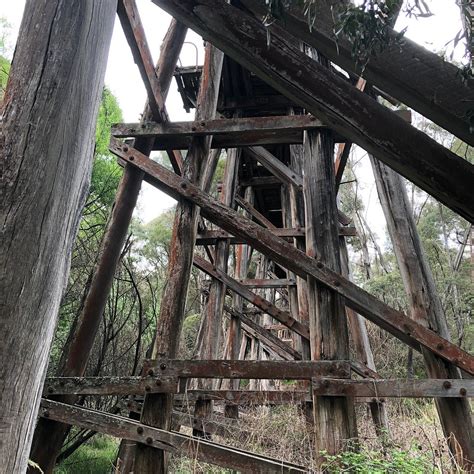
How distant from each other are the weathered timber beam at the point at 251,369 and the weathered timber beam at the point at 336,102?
4.26 feet

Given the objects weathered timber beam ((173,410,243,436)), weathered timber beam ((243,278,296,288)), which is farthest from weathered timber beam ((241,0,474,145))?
weathered timber beam ((243,278,296,288))

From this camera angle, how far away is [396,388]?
7.50 ft

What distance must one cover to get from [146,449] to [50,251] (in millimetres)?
1818

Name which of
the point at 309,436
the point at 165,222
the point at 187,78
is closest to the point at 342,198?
the point at 165,222

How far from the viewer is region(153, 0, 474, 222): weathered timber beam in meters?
1.27

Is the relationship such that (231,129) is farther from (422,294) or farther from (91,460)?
(91,460)

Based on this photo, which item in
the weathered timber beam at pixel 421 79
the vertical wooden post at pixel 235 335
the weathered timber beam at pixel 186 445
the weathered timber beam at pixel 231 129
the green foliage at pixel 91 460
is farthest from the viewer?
the green foliage at pixel 91 460

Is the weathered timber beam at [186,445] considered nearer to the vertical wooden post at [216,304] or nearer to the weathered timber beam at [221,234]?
the vertical wooden post at [216,304]

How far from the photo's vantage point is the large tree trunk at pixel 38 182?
0.84 metres

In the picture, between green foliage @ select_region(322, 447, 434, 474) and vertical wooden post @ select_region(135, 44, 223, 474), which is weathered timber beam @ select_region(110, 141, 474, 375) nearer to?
vertical wooden post @ select_region(135, 44, 223, 474)

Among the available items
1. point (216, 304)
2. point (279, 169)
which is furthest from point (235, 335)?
point (279, 169)

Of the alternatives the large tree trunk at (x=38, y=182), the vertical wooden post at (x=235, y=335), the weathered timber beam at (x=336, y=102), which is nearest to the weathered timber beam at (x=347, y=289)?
the weathered timber beam at (x=336, y=102)

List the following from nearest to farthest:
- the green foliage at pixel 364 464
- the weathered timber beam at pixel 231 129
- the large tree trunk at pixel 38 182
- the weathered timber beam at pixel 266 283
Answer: the large tree trunk at pixel 38 182 < the green foliage at pixel 364 464 < the weathered timber beam at pixel 231 129 < the weathered timber beam at pixel 266 283

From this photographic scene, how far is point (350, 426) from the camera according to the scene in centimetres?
222
